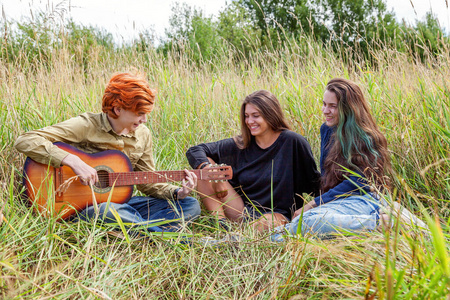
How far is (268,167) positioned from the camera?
9.71 ft

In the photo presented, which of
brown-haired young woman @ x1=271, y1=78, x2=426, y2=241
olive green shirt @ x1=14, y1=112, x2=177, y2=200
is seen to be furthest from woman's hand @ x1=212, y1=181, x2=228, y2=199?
brown-haired young woman @ x1=271, y1=78, x2=426, y2=241

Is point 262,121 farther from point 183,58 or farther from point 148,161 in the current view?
point 183,58

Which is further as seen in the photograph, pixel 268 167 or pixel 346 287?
pixel 268 167

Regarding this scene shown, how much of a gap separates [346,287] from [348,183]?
1.17 meters

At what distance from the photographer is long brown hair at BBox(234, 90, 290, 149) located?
2.94m

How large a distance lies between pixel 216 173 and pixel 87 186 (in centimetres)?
83

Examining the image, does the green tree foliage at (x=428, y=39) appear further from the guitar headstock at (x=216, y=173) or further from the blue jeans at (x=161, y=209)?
the blue jeans at (x=161, y=209)

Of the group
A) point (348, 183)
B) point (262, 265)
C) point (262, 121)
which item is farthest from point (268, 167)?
point (262, 265)

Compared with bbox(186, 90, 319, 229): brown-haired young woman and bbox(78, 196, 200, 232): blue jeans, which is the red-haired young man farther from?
bbox(186, 90, 319, 229): brown-haired young woman

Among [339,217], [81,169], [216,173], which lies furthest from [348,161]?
[81,169]

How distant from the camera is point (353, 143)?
259 cm

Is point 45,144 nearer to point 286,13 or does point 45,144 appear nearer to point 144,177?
point 144,177

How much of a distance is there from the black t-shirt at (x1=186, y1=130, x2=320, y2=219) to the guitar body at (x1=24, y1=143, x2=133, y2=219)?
60 centimetres

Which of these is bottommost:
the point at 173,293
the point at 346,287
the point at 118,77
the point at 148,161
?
the point at 173,293
